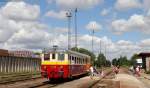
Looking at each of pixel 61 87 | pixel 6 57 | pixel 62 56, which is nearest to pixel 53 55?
pixel 62 56

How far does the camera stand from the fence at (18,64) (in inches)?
2115

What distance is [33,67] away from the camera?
6831 centimetres

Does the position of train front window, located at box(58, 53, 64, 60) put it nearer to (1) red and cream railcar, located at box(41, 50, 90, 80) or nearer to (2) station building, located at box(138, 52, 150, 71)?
(1) red and cream railcar, located at box(41, 50, 90, 80)

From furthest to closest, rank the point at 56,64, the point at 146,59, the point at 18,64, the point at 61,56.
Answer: the point at 146,59 < the point at 18,64 < the point at 61,56 < the point at 56,64

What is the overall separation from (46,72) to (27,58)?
3322 cm

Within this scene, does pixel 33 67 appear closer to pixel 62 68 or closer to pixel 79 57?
pixel 79 57

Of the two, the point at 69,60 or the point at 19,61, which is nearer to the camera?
the point at 69,60

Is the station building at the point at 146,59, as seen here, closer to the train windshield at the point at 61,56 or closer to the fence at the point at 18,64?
the fence at the point at 18,64

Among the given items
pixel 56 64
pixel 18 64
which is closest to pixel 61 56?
pixel 56 64

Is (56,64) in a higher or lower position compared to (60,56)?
lower

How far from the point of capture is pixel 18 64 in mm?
59688

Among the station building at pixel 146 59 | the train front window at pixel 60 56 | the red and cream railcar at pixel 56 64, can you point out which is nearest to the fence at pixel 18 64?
the station building at pixel 146 59

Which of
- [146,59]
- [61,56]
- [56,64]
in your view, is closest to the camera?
[56,64]

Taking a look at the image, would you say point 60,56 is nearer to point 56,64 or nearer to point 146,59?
point 56,64
